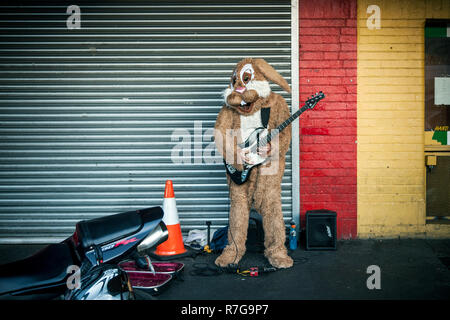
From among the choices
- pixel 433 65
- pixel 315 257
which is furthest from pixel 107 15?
pixel 433 65

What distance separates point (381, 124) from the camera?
192 inches

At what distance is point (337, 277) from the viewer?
3598 millimetres

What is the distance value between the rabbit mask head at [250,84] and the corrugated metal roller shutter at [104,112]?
41.4 inches

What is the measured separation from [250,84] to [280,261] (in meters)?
2.24

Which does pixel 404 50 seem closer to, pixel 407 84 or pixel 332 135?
pixel 407 84

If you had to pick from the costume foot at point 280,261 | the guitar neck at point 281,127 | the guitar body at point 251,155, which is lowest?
the costume foot at point 280,261

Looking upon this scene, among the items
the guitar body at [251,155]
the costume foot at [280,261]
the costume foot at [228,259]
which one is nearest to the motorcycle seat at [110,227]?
the guitar body at [251,155]

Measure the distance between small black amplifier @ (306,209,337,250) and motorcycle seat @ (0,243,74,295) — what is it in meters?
3.34

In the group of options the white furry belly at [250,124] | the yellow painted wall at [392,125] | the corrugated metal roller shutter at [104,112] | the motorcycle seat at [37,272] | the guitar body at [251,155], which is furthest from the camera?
the corrugated metal roller shutter at [104,112]

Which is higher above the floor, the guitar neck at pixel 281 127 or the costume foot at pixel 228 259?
the guitar neck at pixel 281 127

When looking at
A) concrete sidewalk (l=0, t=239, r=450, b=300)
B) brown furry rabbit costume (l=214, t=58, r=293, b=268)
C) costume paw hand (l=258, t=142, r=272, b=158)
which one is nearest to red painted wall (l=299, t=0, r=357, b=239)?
concrete sidewalk (l=0, t=239, r=450, b=300)

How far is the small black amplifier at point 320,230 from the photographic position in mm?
4414

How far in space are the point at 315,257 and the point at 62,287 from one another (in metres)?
3.31

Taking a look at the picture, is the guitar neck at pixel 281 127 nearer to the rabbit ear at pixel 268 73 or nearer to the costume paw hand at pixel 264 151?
the costume paw hand at pixel 264 151
